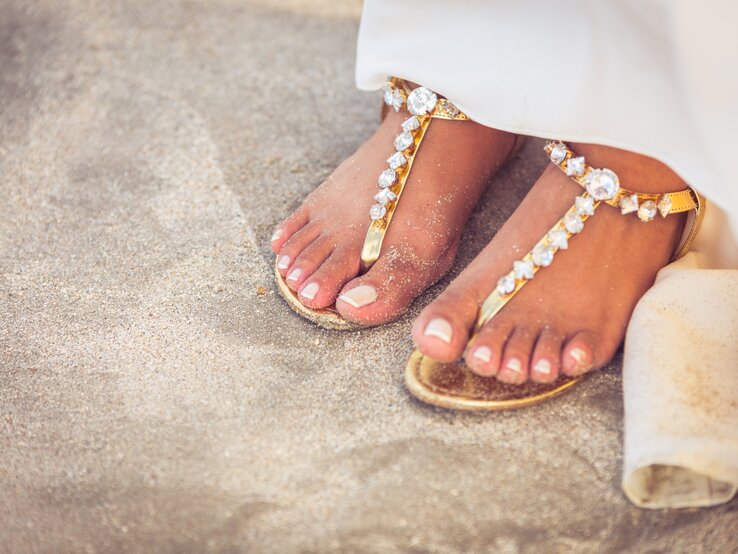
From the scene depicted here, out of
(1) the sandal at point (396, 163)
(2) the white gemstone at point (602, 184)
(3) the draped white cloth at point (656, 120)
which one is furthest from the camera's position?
A: (1) the sandal at point (396, 163)

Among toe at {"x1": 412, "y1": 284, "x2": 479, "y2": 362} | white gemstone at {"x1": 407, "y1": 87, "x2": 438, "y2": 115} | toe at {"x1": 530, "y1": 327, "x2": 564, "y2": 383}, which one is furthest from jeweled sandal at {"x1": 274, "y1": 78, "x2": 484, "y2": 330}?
toe at {"x1": 530, "y1": 327, "x2": 564, "y2": 383}

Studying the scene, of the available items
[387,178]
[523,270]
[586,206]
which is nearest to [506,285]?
[523,270]

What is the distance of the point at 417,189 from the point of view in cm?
117

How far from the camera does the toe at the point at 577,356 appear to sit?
963 millimetres

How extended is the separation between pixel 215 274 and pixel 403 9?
0.46 meters

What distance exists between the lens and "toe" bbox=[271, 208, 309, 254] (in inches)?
46.4

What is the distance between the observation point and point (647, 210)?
1.03 metres

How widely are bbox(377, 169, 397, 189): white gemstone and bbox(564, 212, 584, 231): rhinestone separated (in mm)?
259

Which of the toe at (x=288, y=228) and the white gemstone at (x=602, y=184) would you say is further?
the toe at (x=288, y=228)

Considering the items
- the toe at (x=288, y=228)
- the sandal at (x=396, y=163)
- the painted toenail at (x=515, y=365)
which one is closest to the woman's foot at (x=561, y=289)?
the painted toenail at (x=515, y=365)

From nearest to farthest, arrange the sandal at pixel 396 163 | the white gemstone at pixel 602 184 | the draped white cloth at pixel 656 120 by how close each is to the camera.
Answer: the draped white cloth at pixel 656 120 → the white gemstone at pixel 602 184 → the sandal at pixel 396 163

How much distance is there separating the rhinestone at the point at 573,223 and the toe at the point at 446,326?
0.49ft

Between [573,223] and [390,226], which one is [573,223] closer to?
[573,223]

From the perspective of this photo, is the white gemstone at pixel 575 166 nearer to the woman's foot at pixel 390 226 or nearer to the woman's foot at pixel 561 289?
the woman's foot at pixel 561 289
